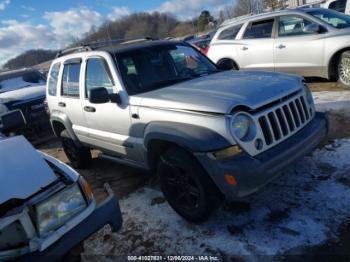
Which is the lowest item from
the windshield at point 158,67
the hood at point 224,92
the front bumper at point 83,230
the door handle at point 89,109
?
the front bumper at point 83,230

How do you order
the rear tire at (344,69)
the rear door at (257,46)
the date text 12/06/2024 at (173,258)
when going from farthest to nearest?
the rear door at (257,46) < the rear tire at (344,69) < the date text 12/06/2024 at (173,258)

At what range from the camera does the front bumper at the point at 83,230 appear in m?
2.29

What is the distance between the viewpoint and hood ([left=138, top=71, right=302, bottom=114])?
10.3 ft

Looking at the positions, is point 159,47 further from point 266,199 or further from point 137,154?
point 266,199

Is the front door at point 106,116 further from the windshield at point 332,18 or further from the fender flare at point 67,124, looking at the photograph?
the windshield at point 332,18

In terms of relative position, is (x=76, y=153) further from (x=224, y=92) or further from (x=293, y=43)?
(x=293, y=43)

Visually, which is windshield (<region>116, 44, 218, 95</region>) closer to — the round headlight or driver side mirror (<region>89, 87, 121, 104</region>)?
driver side mirror (<region>89, 87, 121, 104</region>)

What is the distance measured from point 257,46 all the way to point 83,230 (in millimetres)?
6970

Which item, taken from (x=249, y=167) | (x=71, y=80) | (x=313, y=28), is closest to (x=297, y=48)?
(x=313, y=28)

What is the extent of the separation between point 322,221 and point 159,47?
2.84 meters

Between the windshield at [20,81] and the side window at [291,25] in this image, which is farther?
the windshield at [20,81]

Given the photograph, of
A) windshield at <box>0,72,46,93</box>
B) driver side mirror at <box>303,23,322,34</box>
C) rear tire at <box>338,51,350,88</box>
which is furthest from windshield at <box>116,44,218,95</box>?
windshield at <box>0,72,46,93</box>

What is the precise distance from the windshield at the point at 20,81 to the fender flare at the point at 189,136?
822 centimetres

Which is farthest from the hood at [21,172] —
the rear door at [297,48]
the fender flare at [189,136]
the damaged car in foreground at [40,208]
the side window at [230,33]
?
the side window at [230,33]
